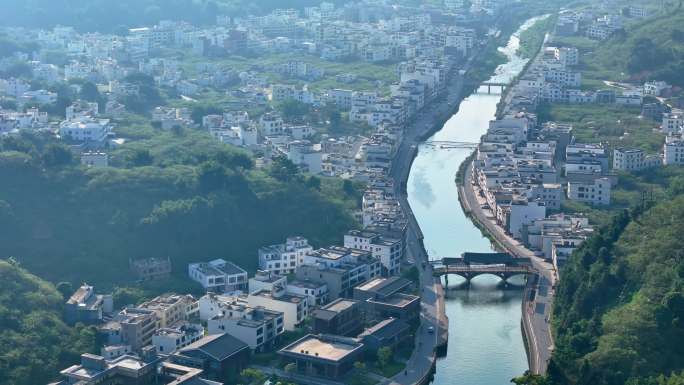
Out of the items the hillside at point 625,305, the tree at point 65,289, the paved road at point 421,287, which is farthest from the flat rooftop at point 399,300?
the tree at point 65,289

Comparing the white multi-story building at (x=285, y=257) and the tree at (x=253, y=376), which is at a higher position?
the white multi-story building at (x=285, y=257)

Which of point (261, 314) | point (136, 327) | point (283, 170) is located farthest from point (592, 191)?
point (136, 327)

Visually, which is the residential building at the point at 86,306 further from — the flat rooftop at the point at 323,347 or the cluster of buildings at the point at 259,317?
the flat rooftop at the point at 323,347

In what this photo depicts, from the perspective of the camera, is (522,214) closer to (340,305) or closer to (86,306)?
(340,305)

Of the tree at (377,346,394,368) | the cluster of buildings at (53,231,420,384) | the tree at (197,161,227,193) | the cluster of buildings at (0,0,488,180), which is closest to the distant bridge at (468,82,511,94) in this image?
the cluster of buildings at (0,0,488,180)

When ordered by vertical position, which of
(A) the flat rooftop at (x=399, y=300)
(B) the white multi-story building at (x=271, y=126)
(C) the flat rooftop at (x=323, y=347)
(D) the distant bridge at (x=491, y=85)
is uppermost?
(D) the distant bridge at (x=491, y=85)

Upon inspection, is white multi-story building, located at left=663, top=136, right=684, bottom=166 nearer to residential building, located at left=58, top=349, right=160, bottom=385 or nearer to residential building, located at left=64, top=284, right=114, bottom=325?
residential building, located at left=64, top=284, right=114, bottom=325
